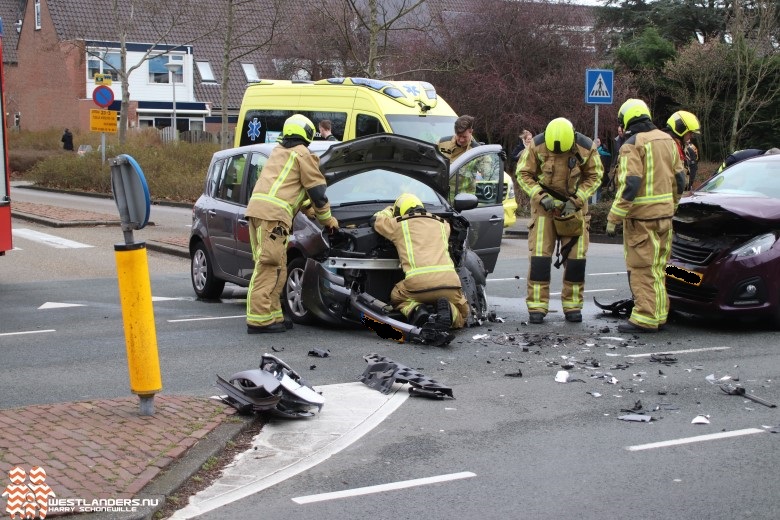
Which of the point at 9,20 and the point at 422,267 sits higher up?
the point at 9,20

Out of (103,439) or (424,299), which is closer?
(103,439)

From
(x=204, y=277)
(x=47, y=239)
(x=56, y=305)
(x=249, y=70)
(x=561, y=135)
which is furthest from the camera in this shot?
(x=249, y=70)

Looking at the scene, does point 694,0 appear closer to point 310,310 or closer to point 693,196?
point 693,196

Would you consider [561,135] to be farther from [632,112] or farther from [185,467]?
[185,467]

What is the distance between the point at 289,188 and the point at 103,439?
4.38 meters

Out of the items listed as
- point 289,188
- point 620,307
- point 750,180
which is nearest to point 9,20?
point 289,188

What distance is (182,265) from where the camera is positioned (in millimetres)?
16422

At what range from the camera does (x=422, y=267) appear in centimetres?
978

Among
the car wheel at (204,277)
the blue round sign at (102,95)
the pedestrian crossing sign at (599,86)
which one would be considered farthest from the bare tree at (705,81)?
the car wheel at (204,277)

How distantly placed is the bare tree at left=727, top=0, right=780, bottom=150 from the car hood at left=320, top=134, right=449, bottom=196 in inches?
766

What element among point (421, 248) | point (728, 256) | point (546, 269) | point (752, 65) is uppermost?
point (752, 65)

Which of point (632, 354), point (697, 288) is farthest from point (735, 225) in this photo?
point (632, 354)

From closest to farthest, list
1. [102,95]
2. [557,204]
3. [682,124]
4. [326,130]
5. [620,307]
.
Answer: [557,204]
[620,307]
[682,124]
[326,130]
[102,95]

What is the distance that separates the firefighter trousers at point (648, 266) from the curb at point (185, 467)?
467 centimetres
